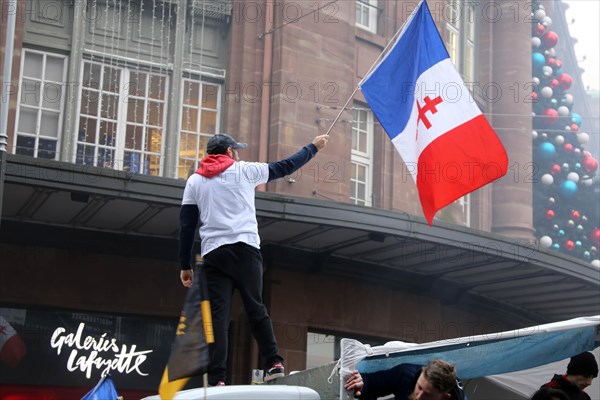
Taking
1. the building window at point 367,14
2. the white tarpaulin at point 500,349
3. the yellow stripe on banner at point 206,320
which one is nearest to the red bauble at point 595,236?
the building window at point 367,14

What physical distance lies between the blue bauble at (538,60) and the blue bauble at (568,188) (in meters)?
3.05

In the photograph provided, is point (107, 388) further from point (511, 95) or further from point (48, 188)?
point (511, 95)

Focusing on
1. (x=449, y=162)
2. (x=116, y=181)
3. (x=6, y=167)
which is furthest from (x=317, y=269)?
(x=449, y=162)

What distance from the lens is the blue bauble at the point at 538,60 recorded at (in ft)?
88.1

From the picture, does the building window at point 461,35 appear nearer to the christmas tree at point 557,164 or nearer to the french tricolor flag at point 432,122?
the christmas tree at point 557,164


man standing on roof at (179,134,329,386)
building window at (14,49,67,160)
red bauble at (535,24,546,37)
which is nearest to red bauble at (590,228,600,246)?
red bauble at (535,24,546,37)

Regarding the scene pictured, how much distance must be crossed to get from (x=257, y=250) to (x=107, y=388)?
5.54 feet

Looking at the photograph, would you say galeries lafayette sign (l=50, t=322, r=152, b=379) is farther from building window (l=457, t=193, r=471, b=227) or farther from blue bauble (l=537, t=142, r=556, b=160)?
blue bauble (l=537, t=142, r=556, b=160)

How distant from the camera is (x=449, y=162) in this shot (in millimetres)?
10352

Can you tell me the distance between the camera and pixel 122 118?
17078 millimetres

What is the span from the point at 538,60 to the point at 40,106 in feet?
48.2

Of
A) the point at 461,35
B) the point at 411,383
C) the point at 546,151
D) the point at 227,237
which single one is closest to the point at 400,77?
the point at 227,237

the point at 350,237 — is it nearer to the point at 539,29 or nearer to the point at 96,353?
the point at 96,353

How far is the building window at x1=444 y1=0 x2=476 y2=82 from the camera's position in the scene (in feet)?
74.4
